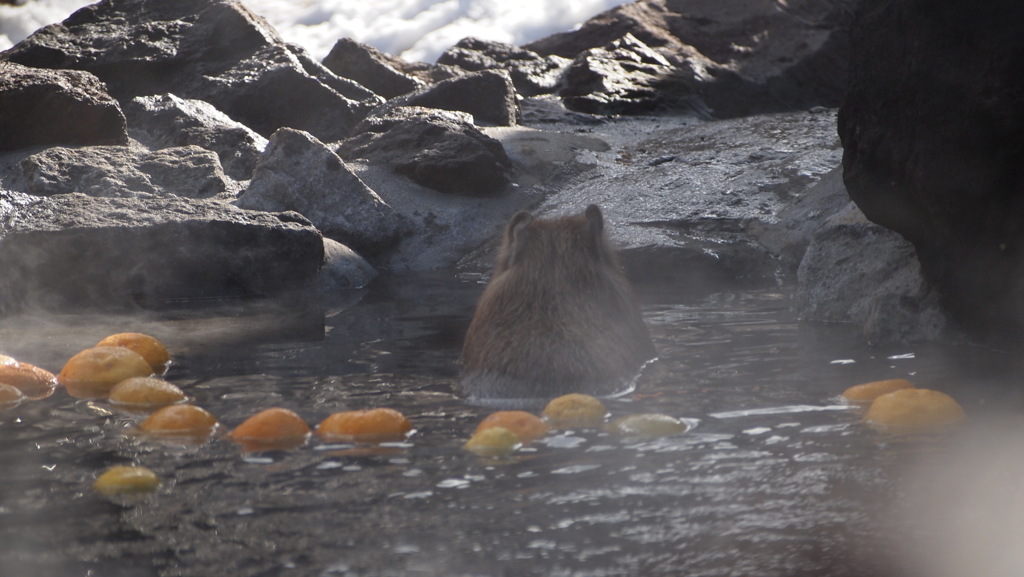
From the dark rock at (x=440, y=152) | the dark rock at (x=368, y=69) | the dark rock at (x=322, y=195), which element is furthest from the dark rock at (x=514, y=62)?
the dark rock at (x=322, y=195)

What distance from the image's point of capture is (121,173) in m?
9.34

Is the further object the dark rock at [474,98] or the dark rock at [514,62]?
the dark rock at [514,62]

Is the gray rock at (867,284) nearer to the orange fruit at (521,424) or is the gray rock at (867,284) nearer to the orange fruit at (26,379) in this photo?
the orange fruit at (521,424)

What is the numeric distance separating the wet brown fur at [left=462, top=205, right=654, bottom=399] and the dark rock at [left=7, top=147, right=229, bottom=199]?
574 centimetres

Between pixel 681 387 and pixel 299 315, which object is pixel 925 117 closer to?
pixel 681 387

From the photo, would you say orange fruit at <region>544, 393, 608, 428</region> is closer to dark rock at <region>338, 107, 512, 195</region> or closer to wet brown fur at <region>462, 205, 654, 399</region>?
wet brown fur at <region>462, 205, 654, 399</region>

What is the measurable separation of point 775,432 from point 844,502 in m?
0.70

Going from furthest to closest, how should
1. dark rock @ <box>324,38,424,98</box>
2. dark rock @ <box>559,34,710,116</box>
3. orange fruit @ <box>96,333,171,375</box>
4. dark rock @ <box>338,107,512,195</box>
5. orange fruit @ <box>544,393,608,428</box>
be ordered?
dark rock @ <box>324,38,424,98</box>, dark rock @ <box>559,34,710,116</box>, dark rock @ <box>338,107,512,195</box>, orange fruit @ <box>96,333,171,375</box>, orange fruit @ <box>544,393,608,428</box>

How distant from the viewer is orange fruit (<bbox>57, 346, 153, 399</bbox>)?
4.14 meters

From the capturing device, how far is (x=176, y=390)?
12.9ft

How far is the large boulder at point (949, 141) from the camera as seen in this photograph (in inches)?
148

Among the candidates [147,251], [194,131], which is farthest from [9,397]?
[194,131]

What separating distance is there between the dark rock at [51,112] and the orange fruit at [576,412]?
8.76m

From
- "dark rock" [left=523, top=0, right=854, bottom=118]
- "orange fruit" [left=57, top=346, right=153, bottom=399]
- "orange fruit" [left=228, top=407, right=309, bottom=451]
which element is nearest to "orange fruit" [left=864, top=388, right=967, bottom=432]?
"orange fruit" [left=228, top=407, right=309, bottom=451]
